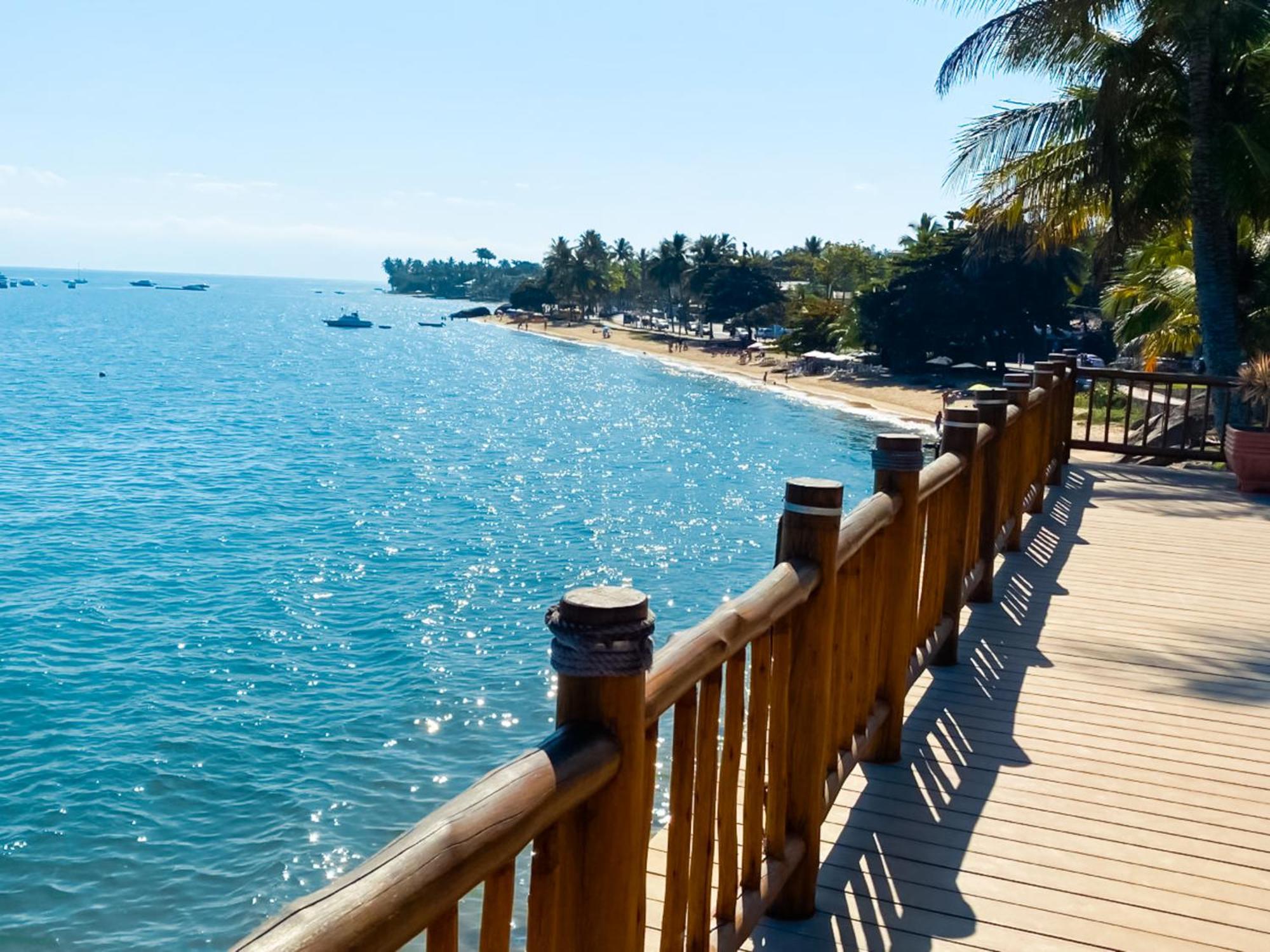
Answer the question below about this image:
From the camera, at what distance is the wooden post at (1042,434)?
9273 millimetres

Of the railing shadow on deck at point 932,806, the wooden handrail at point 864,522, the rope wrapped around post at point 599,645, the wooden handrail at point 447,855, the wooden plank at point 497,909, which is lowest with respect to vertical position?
the railing shadow on deck at point 932,806

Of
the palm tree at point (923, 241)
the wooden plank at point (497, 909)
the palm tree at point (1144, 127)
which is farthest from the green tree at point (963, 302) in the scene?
the wooden plank at point (497, 909)

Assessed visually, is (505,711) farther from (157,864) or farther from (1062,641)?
(1062,641)

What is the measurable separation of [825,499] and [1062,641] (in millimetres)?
3918

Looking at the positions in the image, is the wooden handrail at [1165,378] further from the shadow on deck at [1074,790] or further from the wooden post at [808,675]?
the wooden post at [808,675]

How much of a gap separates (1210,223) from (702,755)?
1610cm

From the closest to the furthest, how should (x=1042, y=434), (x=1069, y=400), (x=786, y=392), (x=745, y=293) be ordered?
1. (x=1042, y=434)
2. (x=1069, y=400)
3. (x=786, y=392)
4. (x=745, y=293)

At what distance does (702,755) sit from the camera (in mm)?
2588

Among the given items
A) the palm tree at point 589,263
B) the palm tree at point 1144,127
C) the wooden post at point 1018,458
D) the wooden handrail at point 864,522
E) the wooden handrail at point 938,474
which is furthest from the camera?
the palm tree at point 589,263

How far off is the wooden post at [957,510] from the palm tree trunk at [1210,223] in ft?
40.3

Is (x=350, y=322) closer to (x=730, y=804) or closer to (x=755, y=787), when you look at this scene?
(x=755, y=787)

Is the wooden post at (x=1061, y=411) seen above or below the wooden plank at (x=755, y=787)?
above

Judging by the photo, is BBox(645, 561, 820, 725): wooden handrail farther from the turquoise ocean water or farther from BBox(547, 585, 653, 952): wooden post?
the turquoise ocean water

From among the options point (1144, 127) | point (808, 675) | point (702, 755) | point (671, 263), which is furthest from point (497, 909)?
point (671, 263)
